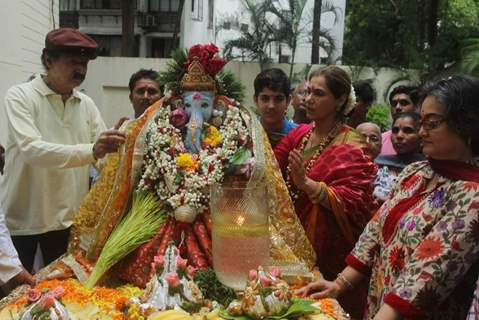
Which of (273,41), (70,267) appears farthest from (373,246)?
(273,41)

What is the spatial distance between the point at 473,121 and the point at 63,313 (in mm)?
1799

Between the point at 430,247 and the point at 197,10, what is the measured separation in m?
23.4

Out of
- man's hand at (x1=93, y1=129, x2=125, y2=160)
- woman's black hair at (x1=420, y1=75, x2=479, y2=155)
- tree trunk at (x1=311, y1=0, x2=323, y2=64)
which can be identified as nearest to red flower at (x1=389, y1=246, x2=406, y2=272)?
woman's black hair at (x1=420, y1=75, x2=479, y2=155)

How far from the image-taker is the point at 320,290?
9.61ft

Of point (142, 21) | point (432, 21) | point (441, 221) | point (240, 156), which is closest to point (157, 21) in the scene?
point (142, 21)

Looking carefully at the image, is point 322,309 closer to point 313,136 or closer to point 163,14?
point 313,136

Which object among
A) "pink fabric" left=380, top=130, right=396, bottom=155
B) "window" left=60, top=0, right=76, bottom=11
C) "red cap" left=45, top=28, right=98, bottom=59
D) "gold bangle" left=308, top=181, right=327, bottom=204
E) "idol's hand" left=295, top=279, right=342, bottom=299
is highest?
"window" left=60, top=0, right=76, bottom=11

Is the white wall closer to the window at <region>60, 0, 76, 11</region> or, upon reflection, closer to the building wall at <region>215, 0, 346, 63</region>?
the building wall at <region>215, 0, 346, 63</region>

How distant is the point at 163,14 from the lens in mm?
27109

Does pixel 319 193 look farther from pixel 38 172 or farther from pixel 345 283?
pixel 38 172

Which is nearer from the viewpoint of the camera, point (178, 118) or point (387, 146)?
point (178, 118)

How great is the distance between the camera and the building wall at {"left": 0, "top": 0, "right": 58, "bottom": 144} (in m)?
7.77

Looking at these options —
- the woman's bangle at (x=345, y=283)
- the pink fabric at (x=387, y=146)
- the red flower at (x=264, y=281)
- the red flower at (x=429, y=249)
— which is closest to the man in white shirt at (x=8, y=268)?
the red flower at (x=264, y=281)

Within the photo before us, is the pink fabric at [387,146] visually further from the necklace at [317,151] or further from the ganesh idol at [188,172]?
the ganesh idol at [188,172]
